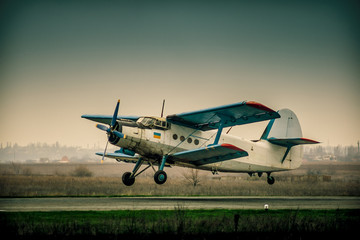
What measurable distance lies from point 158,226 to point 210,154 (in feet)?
34.0

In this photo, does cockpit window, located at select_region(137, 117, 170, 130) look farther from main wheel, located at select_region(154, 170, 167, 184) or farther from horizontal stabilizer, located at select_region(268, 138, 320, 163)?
horizontal stabilizer, located at select_region(268, 138, 320, 163)

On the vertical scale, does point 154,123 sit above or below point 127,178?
above

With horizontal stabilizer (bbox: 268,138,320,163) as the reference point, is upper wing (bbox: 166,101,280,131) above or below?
above

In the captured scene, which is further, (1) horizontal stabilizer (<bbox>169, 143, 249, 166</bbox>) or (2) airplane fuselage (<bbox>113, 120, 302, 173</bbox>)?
(2) airplane fuselage (<bbox>113, 120, 302, 173</bbox>)

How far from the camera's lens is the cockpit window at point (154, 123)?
69.3 ft

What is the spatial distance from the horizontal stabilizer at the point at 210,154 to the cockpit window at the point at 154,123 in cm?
166

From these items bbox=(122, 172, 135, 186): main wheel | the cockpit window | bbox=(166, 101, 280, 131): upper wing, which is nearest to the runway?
bbox=(122, 172, 135, 186): main wheel

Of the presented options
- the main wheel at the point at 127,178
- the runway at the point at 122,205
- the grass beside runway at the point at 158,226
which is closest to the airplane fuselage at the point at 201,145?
the main wheel at the point at 127,178

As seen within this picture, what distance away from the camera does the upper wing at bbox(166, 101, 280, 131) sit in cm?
1994

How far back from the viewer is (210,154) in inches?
832

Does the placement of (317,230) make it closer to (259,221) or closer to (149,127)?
(259,221)

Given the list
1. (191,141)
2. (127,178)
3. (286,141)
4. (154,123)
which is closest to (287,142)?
(286,141)

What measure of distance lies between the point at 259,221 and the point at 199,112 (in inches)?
371

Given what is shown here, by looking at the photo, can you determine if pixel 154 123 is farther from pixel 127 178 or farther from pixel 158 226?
pixel 158 226
